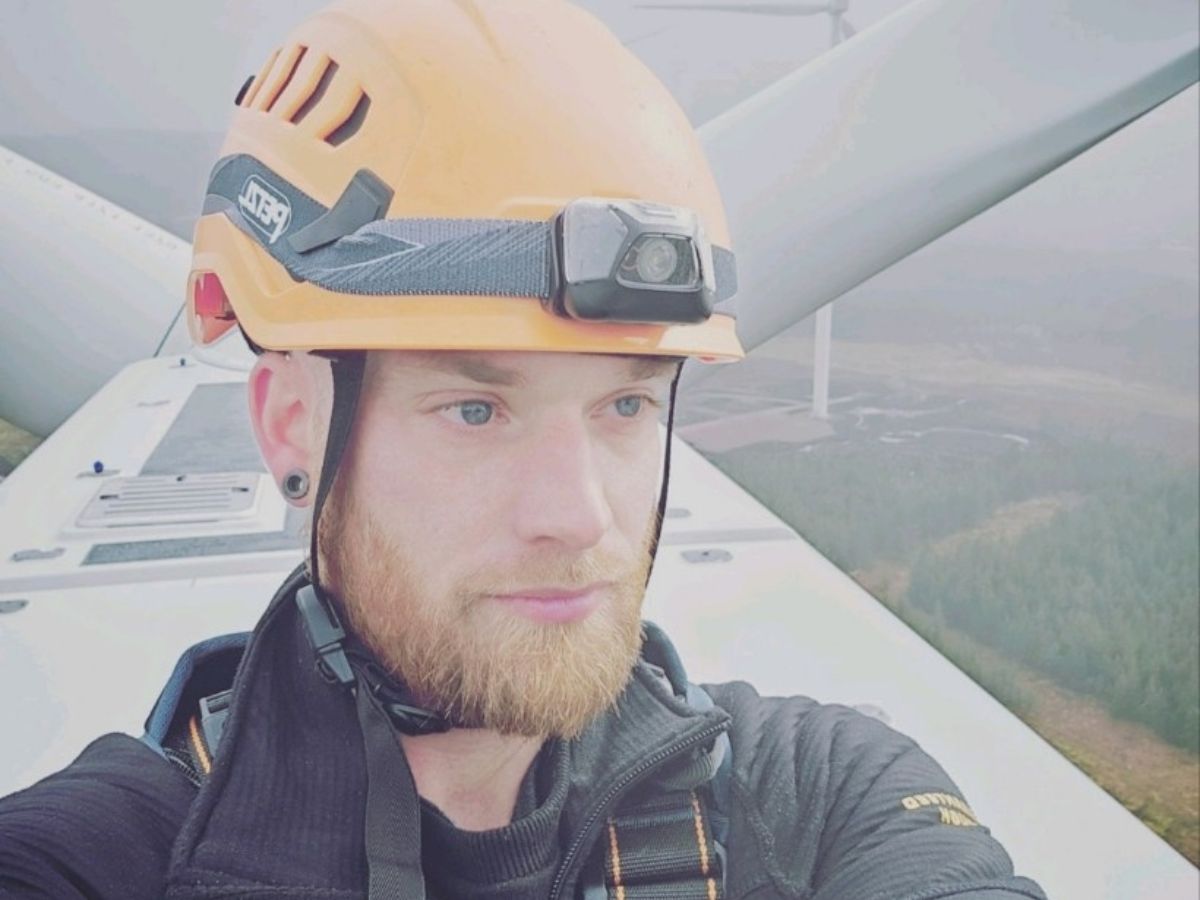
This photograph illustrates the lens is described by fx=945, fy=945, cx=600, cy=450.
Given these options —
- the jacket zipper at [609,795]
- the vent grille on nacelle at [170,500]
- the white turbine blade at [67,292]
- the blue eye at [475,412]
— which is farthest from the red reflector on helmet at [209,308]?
the white turbine blade at [67,292]

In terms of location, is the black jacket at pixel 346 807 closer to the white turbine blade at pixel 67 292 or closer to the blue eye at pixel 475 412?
the blue eye at pixel 475 412

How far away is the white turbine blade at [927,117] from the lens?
2.72 m

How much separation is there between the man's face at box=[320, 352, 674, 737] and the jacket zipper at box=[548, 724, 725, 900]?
0.08 metres

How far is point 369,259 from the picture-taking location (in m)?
0.96

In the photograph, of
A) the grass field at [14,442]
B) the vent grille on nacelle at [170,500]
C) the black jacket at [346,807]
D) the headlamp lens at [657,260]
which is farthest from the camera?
the grass field at [14,442]

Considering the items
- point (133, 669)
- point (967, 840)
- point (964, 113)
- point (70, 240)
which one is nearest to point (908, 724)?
point (967, 840)

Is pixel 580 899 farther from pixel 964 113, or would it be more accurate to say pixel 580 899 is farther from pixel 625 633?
pixel 964 113

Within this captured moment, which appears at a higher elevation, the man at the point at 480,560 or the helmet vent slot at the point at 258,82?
the helmet vent slot at the point at 258,82

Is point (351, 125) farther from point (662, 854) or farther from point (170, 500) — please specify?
point (170, 500)

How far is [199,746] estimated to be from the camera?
102 centimetres

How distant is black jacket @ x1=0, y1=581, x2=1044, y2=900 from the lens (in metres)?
0.85

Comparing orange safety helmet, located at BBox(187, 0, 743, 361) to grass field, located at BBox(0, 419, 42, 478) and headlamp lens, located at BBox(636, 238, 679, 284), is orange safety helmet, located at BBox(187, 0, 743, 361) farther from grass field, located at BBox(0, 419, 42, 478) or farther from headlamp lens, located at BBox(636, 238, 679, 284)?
grass field, located at BBox(0, 419, 42, 478)

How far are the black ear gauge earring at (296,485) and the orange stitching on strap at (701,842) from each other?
0.60 m

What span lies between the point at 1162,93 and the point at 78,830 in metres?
3.34
